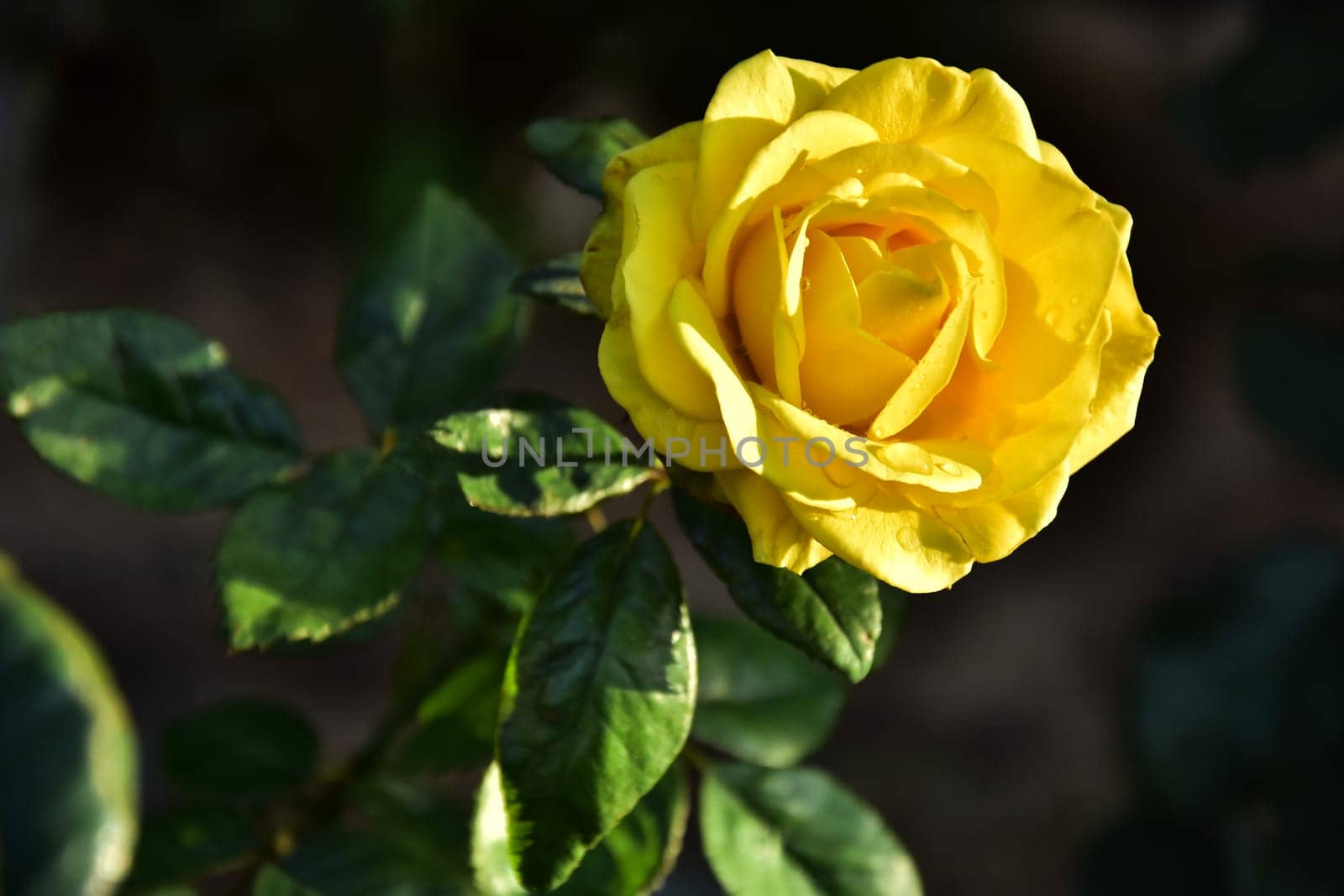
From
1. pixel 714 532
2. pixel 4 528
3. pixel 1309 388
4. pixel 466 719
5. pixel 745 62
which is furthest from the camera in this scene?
pixel 4 528

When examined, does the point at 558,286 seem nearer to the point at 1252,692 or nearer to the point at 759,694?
the point at 759,694

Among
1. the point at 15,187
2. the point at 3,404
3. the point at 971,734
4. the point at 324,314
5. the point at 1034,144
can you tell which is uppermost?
the point at 1034,144

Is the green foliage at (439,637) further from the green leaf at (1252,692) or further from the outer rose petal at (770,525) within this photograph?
the green leaf at (1252,692)

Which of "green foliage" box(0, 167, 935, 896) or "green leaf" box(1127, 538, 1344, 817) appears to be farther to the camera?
"green leaf" box(1127, 538, 1344, 817)

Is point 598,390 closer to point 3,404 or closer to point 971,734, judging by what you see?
point 971,734

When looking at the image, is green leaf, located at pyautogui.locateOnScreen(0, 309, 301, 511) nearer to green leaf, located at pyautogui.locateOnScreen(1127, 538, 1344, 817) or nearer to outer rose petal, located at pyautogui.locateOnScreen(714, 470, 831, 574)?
outer rose petal, located at pyautogui.locateOnScreen(714, 470, 831, 574)

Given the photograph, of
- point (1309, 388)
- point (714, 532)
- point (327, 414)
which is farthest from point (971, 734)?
point (714, 532)

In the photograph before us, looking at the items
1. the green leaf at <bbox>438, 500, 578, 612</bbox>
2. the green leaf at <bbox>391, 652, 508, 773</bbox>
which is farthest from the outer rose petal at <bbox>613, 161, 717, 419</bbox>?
the green leaf at <bbox>391, 652, 508, 773</bbox>
